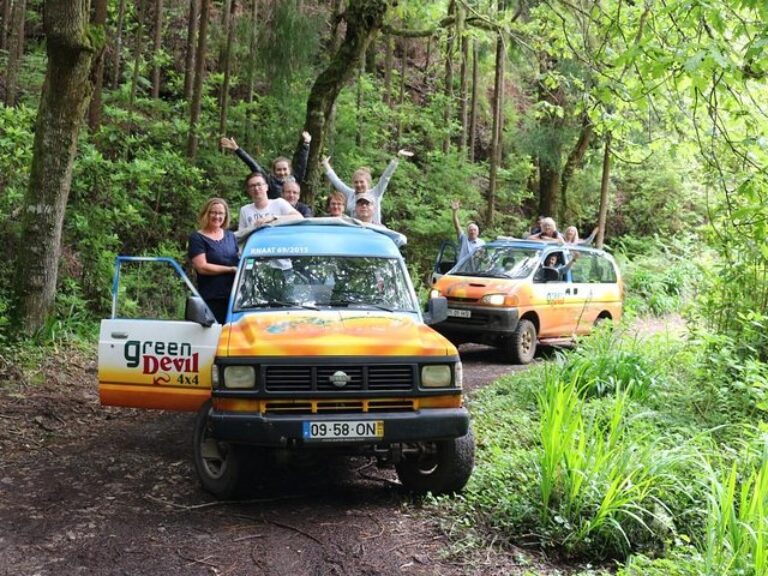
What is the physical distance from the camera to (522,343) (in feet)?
36.6

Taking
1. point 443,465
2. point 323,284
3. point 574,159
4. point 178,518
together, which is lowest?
point 178,518

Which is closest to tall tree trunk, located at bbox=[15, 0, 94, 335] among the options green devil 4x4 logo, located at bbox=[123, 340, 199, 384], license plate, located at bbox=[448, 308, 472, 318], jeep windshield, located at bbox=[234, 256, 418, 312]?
green devil 4x4 logo, located at bbox=[123, 340, 199, 384]

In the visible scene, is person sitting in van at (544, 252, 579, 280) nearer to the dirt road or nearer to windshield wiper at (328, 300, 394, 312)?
windshield wiper at (328, 300, 394, 312)

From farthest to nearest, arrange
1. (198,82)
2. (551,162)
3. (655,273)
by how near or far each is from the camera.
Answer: (655,273), (551,162), (198,82)

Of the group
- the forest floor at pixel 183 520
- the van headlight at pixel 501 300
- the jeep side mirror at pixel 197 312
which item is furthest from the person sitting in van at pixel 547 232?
the jeep side mirror at pixel 197 312

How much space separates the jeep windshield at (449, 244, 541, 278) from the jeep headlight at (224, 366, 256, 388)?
23.9 feet

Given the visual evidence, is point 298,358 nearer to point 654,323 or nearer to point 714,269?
point 714,269

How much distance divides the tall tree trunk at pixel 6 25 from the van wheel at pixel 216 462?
17.7 m

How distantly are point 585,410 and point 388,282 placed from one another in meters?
2.39

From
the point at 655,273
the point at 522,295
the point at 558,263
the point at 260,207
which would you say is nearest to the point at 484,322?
the point at 522,295

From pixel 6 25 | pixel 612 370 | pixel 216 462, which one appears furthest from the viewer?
pixel 6 25

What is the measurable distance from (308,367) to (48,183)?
5.93 meters

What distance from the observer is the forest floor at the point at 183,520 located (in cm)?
423

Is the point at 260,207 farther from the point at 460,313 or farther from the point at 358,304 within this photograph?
the point at 460,313
